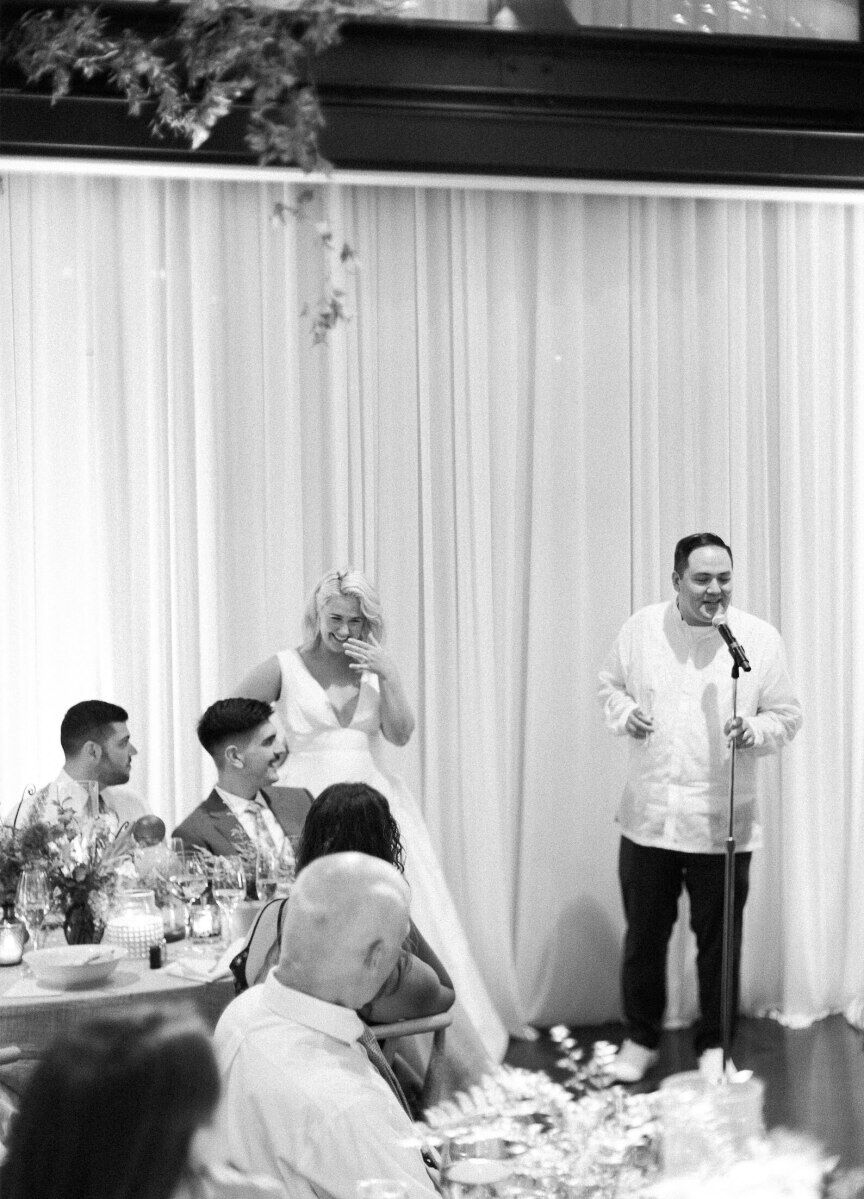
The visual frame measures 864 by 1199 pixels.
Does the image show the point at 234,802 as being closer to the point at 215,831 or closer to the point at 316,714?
the point at 215,831

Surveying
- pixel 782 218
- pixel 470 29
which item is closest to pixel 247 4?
pixel 470 29

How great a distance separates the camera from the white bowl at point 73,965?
11.6 feet

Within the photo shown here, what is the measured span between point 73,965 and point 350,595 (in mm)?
1958

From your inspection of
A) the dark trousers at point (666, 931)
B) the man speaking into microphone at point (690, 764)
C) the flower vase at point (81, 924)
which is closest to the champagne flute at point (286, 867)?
the flower vase at point (81, 924)

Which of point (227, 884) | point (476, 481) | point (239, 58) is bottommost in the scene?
point (227, 884)

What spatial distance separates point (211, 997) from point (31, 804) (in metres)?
0.77

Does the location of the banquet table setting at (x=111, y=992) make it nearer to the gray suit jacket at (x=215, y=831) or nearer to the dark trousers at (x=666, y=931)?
the gray suit jacket at (x=215, y=831)

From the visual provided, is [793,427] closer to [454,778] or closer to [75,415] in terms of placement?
[454,778]

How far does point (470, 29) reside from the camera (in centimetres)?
497

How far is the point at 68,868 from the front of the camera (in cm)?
385

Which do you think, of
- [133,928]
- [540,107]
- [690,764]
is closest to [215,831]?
[133,928]

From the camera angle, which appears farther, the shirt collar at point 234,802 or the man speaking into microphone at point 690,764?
the man speaking into microphone at point 690,764

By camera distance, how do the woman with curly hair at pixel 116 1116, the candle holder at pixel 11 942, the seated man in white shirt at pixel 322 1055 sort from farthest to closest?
the candle holder at pixel 11 942
the seated man in white shirt at pixel 322 1055
the woman with curly hair at pixel 116 1116

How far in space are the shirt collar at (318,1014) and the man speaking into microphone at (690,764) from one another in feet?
9.62
